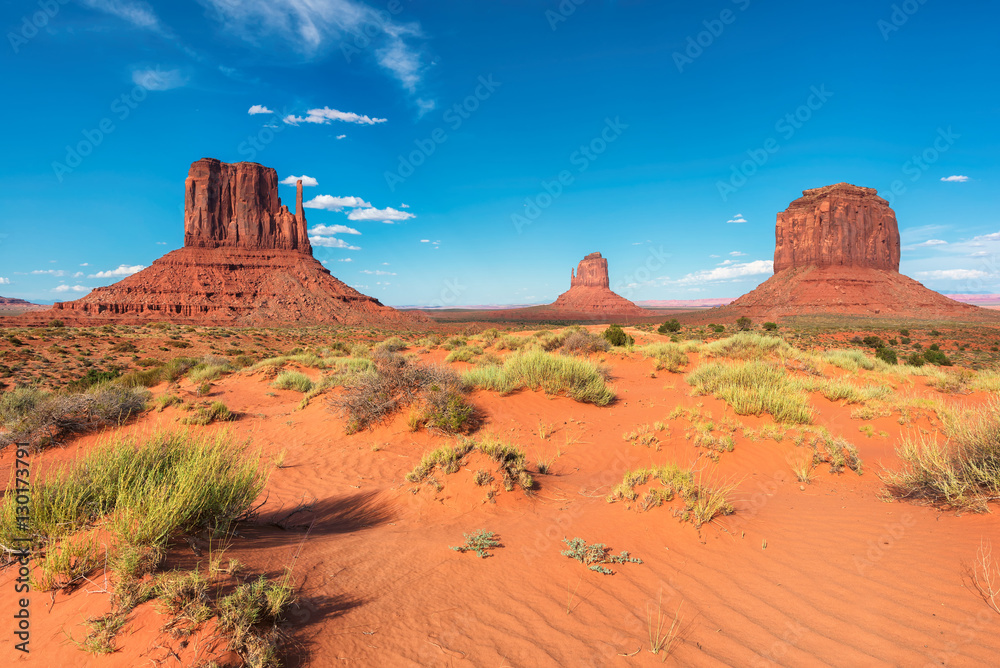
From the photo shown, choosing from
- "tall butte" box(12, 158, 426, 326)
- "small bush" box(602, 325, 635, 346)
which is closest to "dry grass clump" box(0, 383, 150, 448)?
"small bush" box(602, 325, 635, 346)

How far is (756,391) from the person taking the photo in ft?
30.0

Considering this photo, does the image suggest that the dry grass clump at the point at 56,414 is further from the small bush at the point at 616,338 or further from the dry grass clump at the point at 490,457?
the small bush at the point at 616,338

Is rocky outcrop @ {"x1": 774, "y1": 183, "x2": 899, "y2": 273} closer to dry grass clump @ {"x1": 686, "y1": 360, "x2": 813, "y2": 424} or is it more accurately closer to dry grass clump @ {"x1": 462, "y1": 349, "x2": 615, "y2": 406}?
dry grass clump @ {"x1": 686, "y1": 360, "x2": 813, "y2": 424}

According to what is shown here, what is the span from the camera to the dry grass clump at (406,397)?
8.59 meters

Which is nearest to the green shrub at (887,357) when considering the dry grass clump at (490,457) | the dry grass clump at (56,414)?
the dry grass clump at (490,457)

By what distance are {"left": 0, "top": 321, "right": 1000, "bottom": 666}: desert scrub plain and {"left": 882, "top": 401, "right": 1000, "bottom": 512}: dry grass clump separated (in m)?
0.03

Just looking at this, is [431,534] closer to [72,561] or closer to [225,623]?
[225,623]

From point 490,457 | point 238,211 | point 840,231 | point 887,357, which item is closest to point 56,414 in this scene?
point 490,457

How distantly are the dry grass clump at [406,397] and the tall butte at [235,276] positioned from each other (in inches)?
2340

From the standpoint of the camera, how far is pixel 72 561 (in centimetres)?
268

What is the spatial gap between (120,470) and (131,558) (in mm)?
1319

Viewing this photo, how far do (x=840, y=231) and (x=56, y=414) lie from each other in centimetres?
11035

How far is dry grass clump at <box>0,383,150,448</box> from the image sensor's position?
841 cm

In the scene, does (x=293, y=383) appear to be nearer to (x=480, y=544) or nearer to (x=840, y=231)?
(x=480, y=544)
